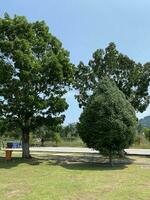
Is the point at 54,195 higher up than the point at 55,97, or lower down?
lower down

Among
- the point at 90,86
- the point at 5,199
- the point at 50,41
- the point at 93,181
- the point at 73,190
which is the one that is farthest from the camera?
the point at 90,86

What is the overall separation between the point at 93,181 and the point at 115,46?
63.5 feet

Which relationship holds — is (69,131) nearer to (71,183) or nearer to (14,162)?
(14,162)

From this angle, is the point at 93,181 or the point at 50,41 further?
the point at 50,41

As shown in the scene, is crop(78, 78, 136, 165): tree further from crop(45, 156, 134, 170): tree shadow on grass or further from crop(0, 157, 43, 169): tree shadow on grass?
crop(0, 157, 43, 169): tree shadow on grass

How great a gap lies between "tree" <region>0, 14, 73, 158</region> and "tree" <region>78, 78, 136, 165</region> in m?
3.42

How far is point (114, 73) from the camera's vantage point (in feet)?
123

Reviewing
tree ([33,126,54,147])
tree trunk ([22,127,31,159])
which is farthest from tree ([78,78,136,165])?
tree ([33,126,54,147])

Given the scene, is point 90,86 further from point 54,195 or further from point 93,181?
point 54,195

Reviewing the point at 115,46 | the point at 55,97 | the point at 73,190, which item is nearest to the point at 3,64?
the point at 55,97

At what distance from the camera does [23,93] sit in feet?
101

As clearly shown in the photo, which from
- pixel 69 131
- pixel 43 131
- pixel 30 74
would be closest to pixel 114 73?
pixel 30 74

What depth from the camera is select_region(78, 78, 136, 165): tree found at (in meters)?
28.3

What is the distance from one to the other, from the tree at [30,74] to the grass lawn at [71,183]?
484 cm
